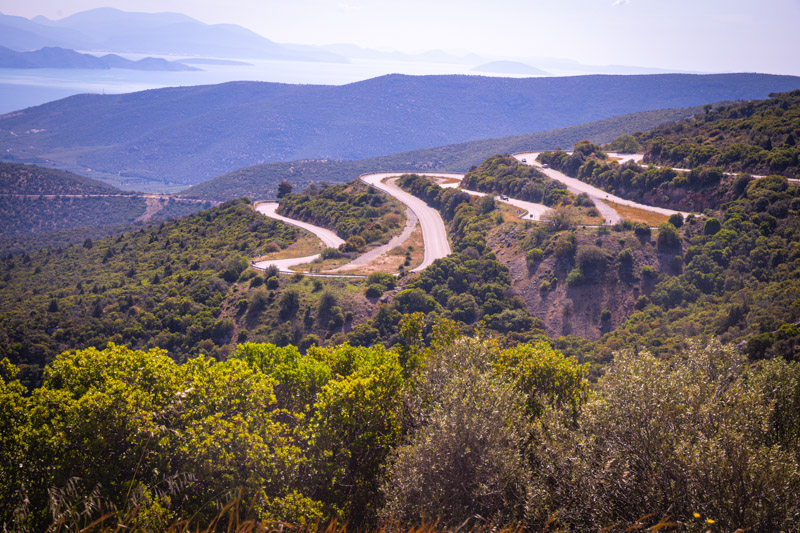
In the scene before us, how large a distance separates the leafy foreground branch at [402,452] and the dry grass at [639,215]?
134 feet

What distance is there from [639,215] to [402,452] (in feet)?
171

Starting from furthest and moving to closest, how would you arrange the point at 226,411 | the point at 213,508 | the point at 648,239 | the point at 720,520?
the point at 648,239 < the point at 226,411 < the point at 213,508 < the point at 720,520

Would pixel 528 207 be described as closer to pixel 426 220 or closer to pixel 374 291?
pixel 426 220

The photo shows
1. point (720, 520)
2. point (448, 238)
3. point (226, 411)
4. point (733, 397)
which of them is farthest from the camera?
point (448, 238)

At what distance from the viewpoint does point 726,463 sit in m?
8.77

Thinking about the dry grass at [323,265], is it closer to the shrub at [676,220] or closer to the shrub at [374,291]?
the shrub at [374,291]

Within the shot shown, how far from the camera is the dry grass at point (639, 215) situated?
50.9m

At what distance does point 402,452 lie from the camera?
11727 mm

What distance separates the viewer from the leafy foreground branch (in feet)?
29.2

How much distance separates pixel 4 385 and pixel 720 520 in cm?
1630

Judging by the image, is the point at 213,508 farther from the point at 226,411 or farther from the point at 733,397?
the point at 733,397

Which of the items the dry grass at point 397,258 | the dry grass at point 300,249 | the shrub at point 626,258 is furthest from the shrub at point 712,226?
the dry grass at point 300,249

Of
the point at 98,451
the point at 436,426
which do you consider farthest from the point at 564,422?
the point at 98,451

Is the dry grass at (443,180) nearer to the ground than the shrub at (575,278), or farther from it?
farther from it
